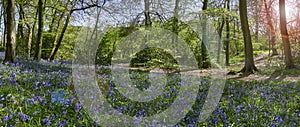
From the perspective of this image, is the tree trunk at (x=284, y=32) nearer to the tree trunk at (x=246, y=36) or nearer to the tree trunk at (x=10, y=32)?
the tree trunk at (x=246, y=36)

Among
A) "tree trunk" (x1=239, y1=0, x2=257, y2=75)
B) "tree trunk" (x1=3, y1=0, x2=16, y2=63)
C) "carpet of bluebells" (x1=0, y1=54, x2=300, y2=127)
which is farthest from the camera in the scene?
"tree trunk" (x1=239, y1=0, x2=257, y2=75)

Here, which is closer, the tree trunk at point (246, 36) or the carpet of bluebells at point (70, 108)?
the carpet of bluebells at point (70, 108)

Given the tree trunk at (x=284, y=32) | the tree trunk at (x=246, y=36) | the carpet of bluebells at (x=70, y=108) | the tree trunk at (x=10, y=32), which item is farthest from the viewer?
the tree trunk at (x=284, y=32)

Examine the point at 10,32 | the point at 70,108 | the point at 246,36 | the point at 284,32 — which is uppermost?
the point at 284,32

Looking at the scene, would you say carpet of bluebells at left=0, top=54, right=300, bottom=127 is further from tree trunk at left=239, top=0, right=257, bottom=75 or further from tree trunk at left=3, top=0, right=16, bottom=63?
tree trunk at left=239, top=0, right=257, bottom=75

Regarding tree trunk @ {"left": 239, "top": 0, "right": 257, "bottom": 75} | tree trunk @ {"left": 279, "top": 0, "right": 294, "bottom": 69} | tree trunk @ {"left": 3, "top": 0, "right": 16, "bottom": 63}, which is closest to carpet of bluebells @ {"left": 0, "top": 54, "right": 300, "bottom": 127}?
tree trunk @ {"left": 3, "top": 0, "right": 16, "bottom": 63}

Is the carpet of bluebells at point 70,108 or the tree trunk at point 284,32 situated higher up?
the tree trunk at point 284,32

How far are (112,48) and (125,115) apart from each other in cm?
1147

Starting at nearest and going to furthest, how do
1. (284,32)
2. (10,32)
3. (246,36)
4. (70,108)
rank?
(70,108) → (10,32) → (246,36) → (284,32)

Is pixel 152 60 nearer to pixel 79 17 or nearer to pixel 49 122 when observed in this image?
pixel 79 17

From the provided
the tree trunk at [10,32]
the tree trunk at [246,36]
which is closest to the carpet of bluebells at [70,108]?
the tree trunk at [10,32]

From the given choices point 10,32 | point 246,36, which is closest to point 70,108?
point 10,32

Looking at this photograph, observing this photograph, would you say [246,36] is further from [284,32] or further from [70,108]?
[70,108]

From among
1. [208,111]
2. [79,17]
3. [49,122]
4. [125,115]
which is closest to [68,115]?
[49,122]
